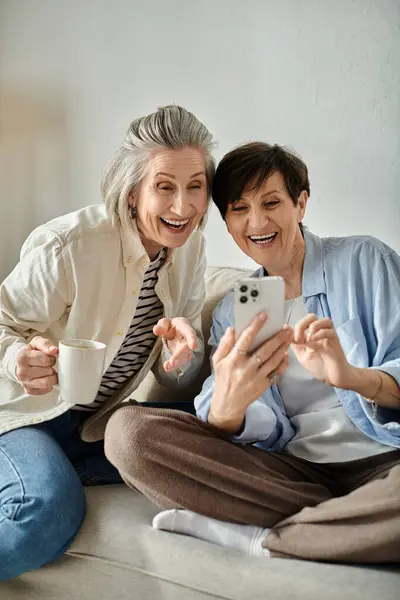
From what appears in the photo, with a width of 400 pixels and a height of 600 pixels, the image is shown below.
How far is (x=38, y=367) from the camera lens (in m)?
1.47

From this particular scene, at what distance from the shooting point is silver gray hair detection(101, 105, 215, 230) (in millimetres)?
1577

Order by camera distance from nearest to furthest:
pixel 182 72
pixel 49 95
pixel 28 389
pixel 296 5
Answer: pixel 28 389 → pixel 296 5 → pixel 182 72 → pixel 49 95

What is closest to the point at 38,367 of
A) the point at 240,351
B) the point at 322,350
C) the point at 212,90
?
the point at 240,351

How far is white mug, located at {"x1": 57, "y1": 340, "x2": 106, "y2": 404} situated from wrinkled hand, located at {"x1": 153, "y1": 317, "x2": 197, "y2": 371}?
16 cm

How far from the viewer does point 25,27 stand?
9.59ft

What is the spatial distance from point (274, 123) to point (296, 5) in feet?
1.13

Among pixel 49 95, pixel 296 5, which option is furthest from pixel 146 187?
pixel 49 95

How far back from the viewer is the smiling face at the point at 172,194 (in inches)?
61.6

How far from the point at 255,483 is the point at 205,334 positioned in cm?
57

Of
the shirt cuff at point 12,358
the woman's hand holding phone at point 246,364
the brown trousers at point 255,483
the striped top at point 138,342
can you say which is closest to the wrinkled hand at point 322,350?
the woman's hand holding phone at point 246,364

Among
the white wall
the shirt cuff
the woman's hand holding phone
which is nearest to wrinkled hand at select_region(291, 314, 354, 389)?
the woman's hand holding phone

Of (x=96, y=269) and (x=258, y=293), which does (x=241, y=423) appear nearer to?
(x=258, y=293)

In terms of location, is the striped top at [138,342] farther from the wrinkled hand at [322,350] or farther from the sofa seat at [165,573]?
the wrinkled hand at [322,350]

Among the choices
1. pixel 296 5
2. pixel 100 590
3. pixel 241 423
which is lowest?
pixel 100 590
